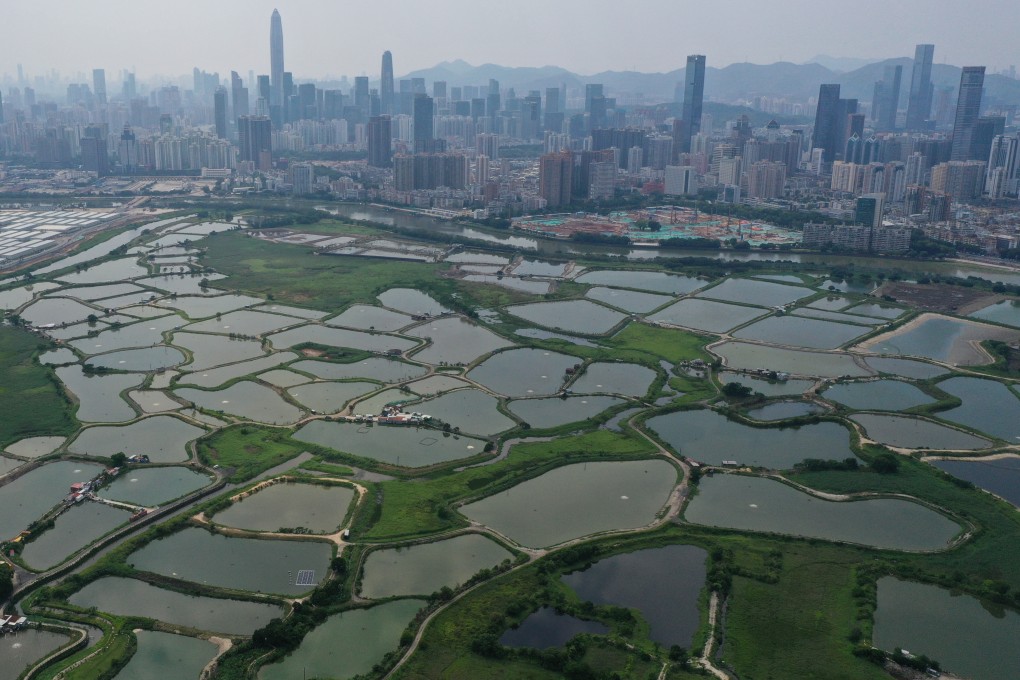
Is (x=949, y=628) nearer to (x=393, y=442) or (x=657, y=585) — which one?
(x=657, y=585)

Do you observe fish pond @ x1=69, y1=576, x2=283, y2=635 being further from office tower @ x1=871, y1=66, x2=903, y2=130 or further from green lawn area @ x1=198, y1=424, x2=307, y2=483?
office tower @ x1=871, y1=66, x2=903, y2=130

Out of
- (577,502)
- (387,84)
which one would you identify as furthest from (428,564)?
(387,84)

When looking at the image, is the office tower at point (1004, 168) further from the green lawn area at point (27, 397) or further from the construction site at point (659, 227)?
the green lawn area at point (27, 397)

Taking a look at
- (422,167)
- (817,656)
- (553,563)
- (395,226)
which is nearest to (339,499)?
(553,563)

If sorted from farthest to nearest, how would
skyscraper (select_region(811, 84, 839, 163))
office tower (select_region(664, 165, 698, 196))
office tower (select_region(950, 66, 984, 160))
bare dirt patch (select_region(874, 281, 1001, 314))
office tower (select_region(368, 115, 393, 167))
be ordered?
skyscraper (select_region(811, 84, 839, 163)), office tower (select_region(368, 115, 393, 167)), office tower (select_region(950, 66, 984, 160)), office tower (select_region(664, 165, 698, 196)), bare dirt patch (select_region(874, 281, 1001, 314))

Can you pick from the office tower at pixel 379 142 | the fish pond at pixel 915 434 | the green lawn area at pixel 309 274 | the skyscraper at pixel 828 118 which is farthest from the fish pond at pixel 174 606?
the skyscraper at pixel 828 118

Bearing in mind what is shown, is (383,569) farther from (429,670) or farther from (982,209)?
(982,209)

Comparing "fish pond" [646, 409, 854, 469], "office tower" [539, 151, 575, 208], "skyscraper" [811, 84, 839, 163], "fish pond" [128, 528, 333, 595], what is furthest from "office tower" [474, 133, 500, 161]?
"fish pond" [128, 528, 333, 595]
